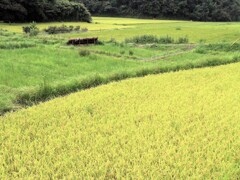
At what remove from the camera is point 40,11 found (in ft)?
109

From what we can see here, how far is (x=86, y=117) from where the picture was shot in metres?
5.62

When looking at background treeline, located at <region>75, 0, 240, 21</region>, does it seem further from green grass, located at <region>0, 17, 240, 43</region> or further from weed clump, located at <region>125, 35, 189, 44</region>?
weed clump, located at <region>125, 35, 189, 44</region>

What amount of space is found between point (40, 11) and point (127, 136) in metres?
30.2

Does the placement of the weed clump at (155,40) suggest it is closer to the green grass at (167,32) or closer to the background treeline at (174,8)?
the green grass at (167,32)

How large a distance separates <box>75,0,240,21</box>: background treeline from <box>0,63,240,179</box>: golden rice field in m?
47.7

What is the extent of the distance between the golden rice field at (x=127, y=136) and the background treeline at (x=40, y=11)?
2607cm

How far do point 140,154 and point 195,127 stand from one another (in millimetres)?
1254

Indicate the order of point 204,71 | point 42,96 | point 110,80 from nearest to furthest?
point 42,96 → point 110,80 → point 204,71

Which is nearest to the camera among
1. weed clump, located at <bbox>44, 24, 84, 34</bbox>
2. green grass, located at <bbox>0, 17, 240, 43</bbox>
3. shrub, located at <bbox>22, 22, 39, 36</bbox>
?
shrub, located at <bbox>22, 22, 39, 36</bbox>

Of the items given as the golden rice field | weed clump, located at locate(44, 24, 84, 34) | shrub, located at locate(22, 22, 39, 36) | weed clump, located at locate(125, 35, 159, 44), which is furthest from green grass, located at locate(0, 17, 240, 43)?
the golden rice field

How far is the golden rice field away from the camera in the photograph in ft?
12.7

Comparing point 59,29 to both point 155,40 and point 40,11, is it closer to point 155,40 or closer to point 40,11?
point 40,11

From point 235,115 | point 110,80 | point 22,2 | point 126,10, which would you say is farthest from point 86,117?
point 126,10

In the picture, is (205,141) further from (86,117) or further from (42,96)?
(42,96)
